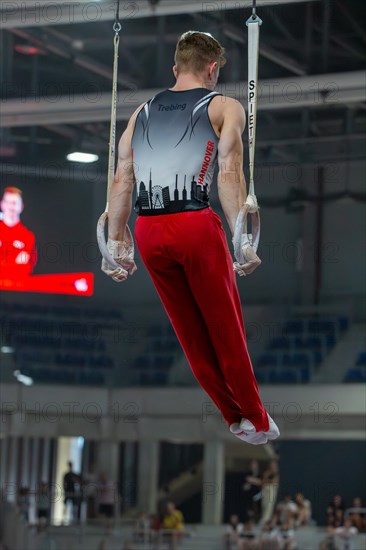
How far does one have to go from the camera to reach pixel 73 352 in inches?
472

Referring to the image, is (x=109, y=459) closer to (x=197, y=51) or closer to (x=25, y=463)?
(x=25, y=463)


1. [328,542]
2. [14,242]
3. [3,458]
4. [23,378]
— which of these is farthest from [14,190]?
[328,542]

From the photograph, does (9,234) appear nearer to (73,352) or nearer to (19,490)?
(73,352)

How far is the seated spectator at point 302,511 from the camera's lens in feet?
36.1

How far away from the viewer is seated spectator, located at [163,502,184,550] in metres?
11.2

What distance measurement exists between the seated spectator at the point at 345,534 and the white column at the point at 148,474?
215 centimetres

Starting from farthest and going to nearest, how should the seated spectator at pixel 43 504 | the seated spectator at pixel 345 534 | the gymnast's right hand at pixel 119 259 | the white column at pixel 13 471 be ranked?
the white column at pixel 13 471
the seated spectator at pixel 43 504
the seated spectator at pixel 345 534
the gymnast's right hand at pixel 119 259

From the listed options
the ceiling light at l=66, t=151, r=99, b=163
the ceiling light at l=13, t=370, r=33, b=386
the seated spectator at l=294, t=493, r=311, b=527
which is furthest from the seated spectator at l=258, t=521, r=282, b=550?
the ceiling light at l=66, t=151, r=99, b=163

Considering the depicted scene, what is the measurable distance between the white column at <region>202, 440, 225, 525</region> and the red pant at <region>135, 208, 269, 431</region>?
24.7ft

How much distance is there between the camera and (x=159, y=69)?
1173 cm

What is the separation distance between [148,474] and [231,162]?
8.42 m

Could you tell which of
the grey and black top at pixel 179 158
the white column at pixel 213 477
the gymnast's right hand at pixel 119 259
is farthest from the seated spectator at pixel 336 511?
the grey and black top at pixel 179 158

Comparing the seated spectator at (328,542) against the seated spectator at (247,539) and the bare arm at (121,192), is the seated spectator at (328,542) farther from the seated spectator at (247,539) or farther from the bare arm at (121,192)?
the bare arm at (121,192)

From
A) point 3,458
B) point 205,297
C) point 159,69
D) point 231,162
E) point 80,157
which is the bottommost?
point 3,458
